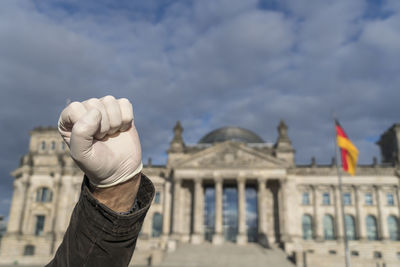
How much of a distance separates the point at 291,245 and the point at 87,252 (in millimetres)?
49138

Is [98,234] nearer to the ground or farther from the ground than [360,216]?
nearer to the ground

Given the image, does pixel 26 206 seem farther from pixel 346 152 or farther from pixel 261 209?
pixel 346 152

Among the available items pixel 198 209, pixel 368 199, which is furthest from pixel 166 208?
pixel 368 199

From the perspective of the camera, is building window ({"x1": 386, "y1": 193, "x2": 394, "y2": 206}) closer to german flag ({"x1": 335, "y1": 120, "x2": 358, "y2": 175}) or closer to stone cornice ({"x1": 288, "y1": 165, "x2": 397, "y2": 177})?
stone cornice ({"x1": 288, "y1": 165, "x2": 397, "y2": 177})

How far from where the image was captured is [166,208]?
5603 cm

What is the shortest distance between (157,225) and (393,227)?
36.5 meters

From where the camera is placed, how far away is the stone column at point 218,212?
49688mm

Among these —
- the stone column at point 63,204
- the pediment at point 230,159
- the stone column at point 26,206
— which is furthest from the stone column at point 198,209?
the stone column at point 26,206

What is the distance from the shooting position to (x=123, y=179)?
206 centimetres

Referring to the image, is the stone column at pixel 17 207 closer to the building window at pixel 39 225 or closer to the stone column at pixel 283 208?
the building window at pixel 39 225

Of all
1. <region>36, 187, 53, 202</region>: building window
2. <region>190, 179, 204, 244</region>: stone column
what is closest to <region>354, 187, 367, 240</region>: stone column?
<region>190, 179, 204, 244</region>: stone column

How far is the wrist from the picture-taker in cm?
206

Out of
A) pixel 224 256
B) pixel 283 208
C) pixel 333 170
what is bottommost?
pixel 224 256

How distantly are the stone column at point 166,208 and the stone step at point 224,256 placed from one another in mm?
6920
